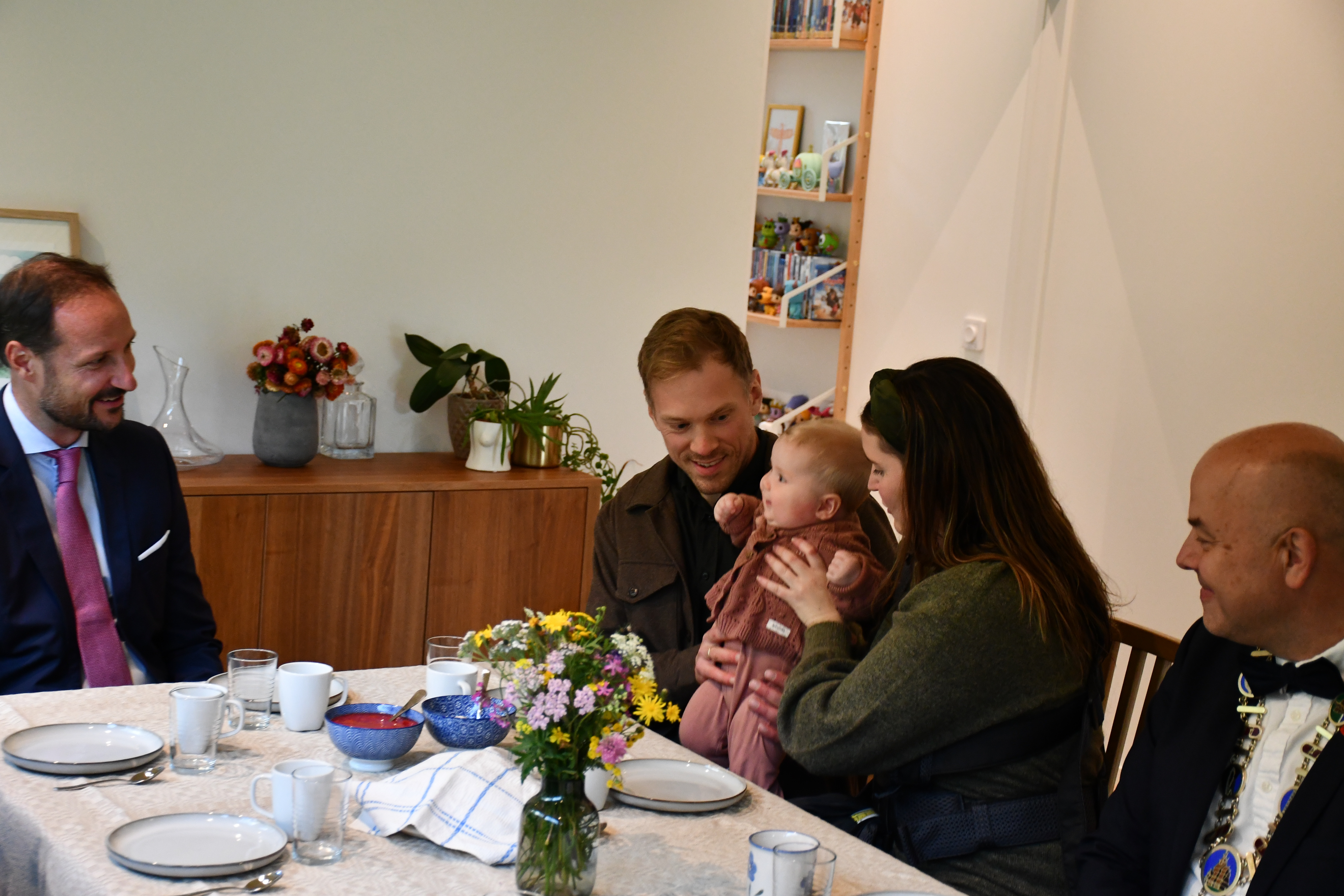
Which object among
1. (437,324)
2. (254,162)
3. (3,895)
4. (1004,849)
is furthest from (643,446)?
(3,895)

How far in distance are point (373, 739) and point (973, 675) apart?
0.85 metres

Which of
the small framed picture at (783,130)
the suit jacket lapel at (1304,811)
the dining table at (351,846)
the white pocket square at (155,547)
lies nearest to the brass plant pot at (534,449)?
the white pocket square at (155,547)

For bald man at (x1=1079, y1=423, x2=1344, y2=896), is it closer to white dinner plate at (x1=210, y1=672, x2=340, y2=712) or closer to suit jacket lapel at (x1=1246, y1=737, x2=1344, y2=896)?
suit jacket lapel at (x1=1246, y1=737, x2=1344, y2=896)

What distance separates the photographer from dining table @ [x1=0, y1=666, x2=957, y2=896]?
135 cm

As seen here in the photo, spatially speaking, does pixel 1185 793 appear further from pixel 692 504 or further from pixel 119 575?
pixel 119 575

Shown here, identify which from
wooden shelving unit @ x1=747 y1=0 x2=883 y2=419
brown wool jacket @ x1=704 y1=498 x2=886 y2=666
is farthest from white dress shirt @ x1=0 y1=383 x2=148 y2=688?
wooden shelving unit @ x1=747 y1=0 x2=883 y2=419

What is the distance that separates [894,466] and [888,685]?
363 millimetres

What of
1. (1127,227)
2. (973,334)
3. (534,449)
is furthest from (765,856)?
(973,334)

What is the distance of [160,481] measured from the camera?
2434 millimetres

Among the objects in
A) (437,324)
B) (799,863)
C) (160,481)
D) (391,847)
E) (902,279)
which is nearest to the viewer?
(799,863)

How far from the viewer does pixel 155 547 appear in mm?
A: 2393

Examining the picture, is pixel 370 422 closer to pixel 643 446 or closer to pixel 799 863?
pixel 643 446

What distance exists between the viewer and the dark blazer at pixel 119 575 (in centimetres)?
220

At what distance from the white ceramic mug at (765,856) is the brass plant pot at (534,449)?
2434 mm
